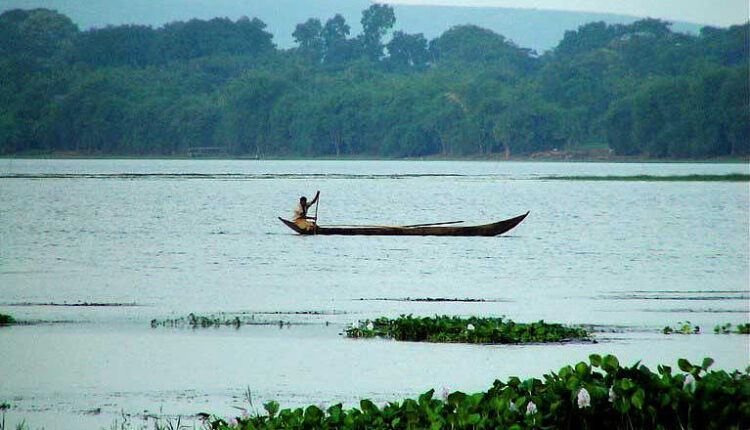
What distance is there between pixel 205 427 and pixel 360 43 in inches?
6979

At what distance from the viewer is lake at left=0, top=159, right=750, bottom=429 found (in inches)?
467

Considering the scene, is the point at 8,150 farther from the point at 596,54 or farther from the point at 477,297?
the point at 477,297

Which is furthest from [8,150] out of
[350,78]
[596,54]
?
[596,54]

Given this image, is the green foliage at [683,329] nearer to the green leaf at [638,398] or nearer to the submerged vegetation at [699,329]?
the submerged vegetation at [699,329]

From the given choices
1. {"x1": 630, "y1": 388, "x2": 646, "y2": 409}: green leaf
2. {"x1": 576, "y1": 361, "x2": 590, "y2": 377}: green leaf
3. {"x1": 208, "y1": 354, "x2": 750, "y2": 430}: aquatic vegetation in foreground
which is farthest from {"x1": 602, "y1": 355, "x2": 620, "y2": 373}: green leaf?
{"x1": 630, "y1": 388, "x2": 646, "y2": 409}: green leaf

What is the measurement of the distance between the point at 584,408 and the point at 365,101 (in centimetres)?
12415

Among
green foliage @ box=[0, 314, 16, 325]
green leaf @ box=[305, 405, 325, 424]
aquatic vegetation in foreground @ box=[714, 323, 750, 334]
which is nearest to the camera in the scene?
green leaf @ box=[305, 405, 325, 424]

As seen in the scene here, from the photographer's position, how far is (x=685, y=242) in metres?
36.7

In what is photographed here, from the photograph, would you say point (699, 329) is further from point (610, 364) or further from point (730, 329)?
point (610, 364)

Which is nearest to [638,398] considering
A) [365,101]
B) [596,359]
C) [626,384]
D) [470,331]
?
[626,384]

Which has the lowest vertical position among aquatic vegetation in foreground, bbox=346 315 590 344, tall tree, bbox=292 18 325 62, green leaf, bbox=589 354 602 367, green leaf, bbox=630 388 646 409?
aquatic vegetation in foreground, bbox=346 315 590 344

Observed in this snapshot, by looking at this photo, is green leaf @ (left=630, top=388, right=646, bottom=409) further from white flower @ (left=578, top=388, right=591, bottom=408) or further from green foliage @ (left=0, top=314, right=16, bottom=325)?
green foliage @ (left=0, top=314, right=16, bottom=325)

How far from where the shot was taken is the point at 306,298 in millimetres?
20281

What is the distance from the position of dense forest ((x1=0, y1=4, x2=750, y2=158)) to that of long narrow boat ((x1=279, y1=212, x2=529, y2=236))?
70.2 m
